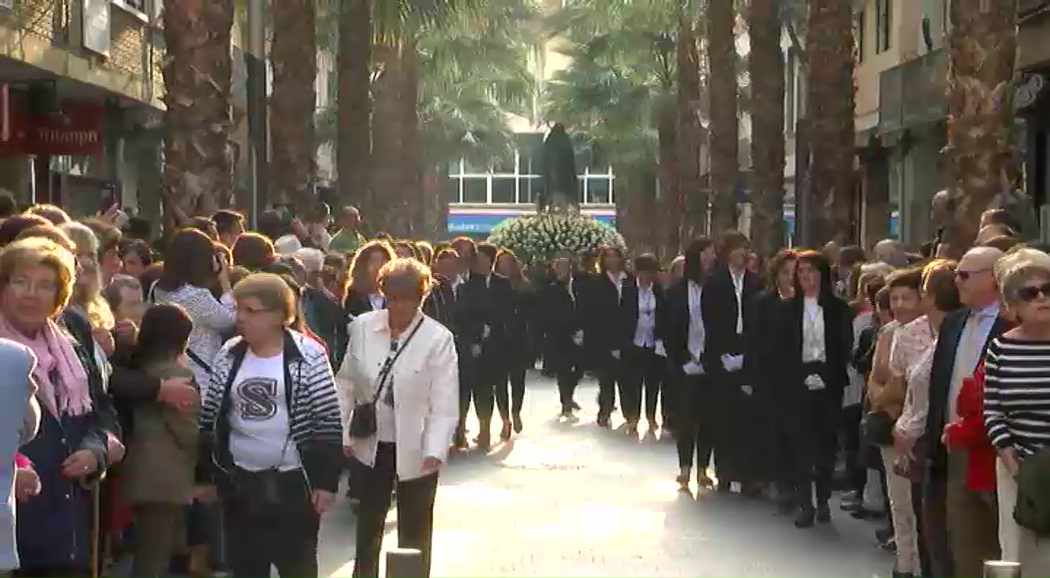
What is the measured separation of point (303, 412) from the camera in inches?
319

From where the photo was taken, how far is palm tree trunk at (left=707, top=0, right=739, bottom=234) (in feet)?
118

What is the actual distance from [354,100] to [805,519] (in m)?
17.9

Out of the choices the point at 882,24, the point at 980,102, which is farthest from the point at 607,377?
the point at 882,24

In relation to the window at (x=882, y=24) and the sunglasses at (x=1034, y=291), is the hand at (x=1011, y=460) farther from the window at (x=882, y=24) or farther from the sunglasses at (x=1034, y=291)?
the window at (x=882, y=24)

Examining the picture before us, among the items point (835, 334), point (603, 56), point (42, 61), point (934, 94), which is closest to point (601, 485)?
point (835, 334)

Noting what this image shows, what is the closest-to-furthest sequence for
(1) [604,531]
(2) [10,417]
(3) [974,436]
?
1. (2) [10,417]
2. (3) [974,436]
3. (1) [604,531]

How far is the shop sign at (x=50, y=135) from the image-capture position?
25.7 meters

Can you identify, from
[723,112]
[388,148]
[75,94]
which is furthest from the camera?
[388,148]

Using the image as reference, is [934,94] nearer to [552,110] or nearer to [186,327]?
[186,327]

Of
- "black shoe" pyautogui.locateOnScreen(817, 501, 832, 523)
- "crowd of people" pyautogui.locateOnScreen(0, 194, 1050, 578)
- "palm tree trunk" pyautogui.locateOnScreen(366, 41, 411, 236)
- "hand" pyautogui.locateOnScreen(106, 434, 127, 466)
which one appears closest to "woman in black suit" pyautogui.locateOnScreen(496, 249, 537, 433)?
"crowd of people" pyautogui.locateOnScreen(0, 194, 1050, 578)

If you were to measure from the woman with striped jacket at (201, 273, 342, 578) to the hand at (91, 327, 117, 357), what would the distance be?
0.94m

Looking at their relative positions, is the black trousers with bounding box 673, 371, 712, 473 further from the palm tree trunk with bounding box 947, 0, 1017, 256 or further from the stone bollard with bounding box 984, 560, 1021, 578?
the stone bollard with bounding box 984, 560, 1021, 578

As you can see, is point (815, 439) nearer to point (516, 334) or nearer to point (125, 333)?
point (125, 333)

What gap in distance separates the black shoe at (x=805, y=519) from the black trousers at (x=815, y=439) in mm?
93
